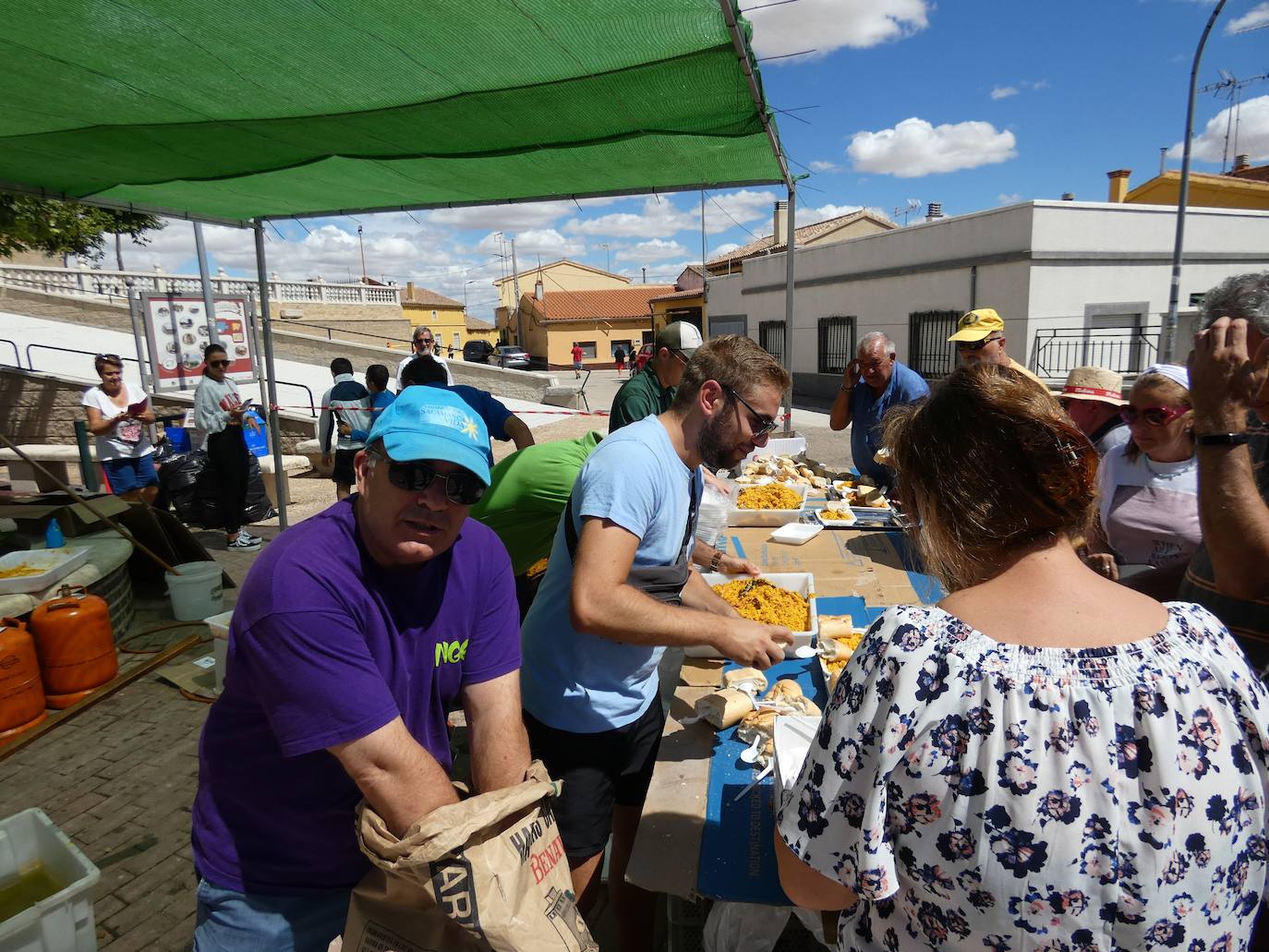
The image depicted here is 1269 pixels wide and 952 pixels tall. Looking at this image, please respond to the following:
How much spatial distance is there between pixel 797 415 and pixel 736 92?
574 inches

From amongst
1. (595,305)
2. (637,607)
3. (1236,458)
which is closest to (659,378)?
(637,607)

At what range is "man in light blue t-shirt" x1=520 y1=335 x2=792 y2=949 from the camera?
1734mm

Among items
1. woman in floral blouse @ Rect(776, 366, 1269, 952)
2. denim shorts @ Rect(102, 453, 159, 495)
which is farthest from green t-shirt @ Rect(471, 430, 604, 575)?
denim shorts @ Rect(102, 453, 159, 495)

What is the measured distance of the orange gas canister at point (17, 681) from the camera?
140 inches

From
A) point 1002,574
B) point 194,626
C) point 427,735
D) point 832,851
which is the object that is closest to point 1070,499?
point 1002,574

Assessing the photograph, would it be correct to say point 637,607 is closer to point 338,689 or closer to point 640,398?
point 338,689

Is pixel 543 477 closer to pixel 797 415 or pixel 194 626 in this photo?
pixel 194 626

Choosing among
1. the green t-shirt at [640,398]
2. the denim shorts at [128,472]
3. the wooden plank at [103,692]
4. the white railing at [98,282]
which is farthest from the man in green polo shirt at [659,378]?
the white railing at [98,282]

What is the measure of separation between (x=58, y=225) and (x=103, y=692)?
1101 cm

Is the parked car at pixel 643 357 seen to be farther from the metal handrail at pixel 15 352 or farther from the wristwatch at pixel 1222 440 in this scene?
the metal handrail at pixel 15 352

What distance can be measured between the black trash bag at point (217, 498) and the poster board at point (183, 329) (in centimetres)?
279

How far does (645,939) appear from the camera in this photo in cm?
217

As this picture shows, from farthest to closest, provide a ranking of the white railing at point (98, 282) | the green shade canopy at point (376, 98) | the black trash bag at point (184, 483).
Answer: the white railing at point (98, 282)
the black trash bag at point (184, 483)
the green shade canopy at point (376, 98)

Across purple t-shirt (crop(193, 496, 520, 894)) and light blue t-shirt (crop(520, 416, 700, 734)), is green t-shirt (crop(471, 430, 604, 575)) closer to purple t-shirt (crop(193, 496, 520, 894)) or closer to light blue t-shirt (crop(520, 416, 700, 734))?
light blue t-shirt (crop(520, 416, 700, 734))
